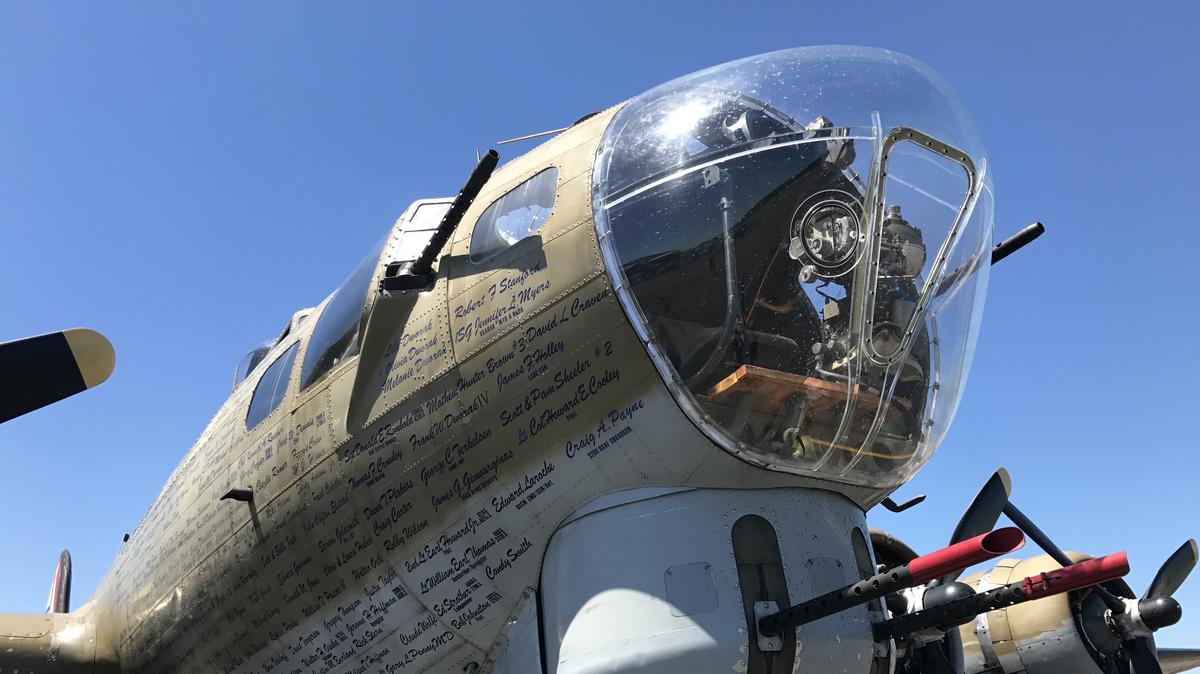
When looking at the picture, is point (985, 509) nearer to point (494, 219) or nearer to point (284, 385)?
point (494, 219)

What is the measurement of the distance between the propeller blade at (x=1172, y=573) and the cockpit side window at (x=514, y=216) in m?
7.38

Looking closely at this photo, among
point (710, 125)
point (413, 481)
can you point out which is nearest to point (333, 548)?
point (413, 481)

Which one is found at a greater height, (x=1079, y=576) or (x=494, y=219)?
(x=494, y=219)

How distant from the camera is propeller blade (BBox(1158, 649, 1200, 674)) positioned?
35.1 feet

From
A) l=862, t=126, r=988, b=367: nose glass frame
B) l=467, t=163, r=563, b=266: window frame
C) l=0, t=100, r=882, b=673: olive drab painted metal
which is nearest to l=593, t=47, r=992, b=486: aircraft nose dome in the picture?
l=862, t=126, r=988, b=367: nose glass frame

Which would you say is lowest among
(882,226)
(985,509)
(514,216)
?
(985,509)

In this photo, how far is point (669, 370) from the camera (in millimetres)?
4402

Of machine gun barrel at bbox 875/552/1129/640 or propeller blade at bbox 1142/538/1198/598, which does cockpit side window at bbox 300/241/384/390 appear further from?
propeller blade at bbox 1142/538/1198/598

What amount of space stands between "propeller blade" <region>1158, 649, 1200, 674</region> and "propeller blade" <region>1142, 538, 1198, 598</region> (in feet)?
6.70

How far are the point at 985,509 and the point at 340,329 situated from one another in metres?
4.53

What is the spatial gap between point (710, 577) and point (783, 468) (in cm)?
64

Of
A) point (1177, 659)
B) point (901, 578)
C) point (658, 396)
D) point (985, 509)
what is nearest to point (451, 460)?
point (658, 396)

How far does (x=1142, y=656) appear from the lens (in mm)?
8844

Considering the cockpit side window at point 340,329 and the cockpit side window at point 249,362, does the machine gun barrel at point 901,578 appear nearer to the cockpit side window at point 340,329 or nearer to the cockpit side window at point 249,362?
the cockpit side window at point 340,329
